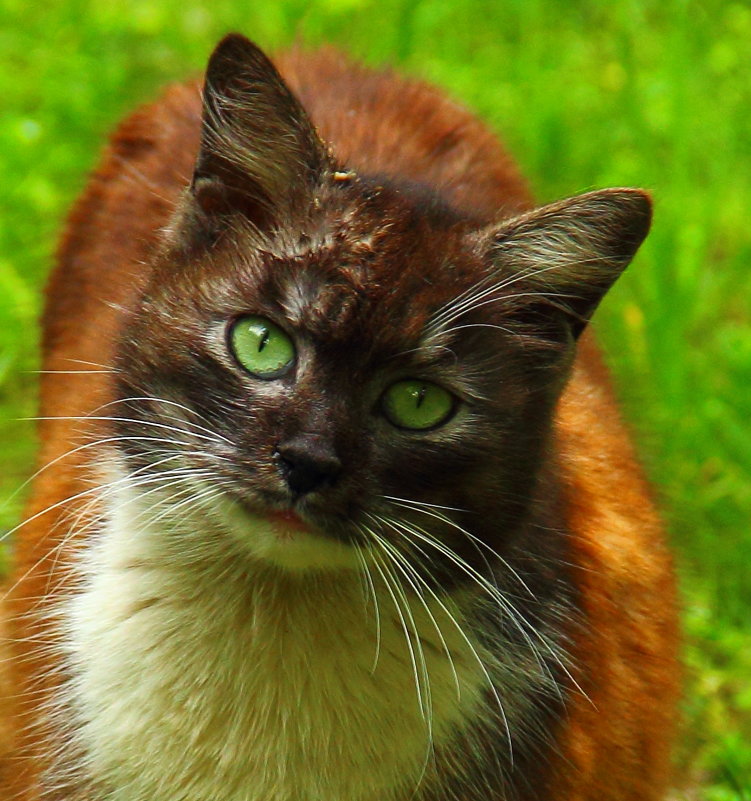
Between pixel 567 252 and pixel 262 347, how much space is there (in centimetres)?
63

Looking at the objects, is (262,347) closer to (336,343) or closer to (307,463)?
(336,343)

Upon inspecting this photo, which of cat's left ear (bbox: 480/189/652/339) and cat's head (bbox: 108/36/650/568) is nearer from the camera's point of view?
cat's head (bbox: 108/36/650/568)

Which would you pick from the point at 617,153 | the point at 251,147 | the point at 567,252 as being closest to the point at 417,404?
the point at 567,252

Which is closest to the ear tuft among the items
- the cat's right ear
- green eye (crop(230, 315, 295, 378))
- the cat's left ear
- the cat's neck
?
the cat's right ear

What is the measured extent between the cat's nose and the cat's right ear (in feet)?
1.82

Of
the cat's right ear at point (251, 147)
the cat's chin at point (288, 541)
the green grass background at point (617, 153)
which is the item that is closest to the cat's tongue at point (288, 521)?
the cat's chin at point (288, 541)

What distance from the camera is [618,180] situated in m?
5.31

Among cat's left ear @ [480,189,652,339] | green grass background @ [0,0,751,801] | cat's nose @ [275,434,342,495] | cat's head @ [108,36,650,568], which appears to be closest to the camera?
cat's nose @ [275,434,342,495]

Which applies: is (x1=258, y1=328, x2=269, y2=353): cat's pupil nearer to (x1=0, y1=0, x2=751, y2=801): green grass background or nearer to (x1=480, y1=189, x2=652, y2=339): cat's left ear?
(x1=480, y1=189, x2=652, y2=339): cat's left ear

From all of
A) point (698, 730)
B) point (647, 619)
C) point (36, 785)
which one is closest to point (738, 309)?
point (698, 730)

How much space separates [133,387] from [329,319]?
0.49 m

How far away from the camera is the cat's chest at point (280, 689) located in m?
2.84

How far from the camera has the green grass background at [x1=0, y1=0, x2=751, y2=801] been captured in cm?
446

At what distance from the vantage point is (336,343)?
2557mm
